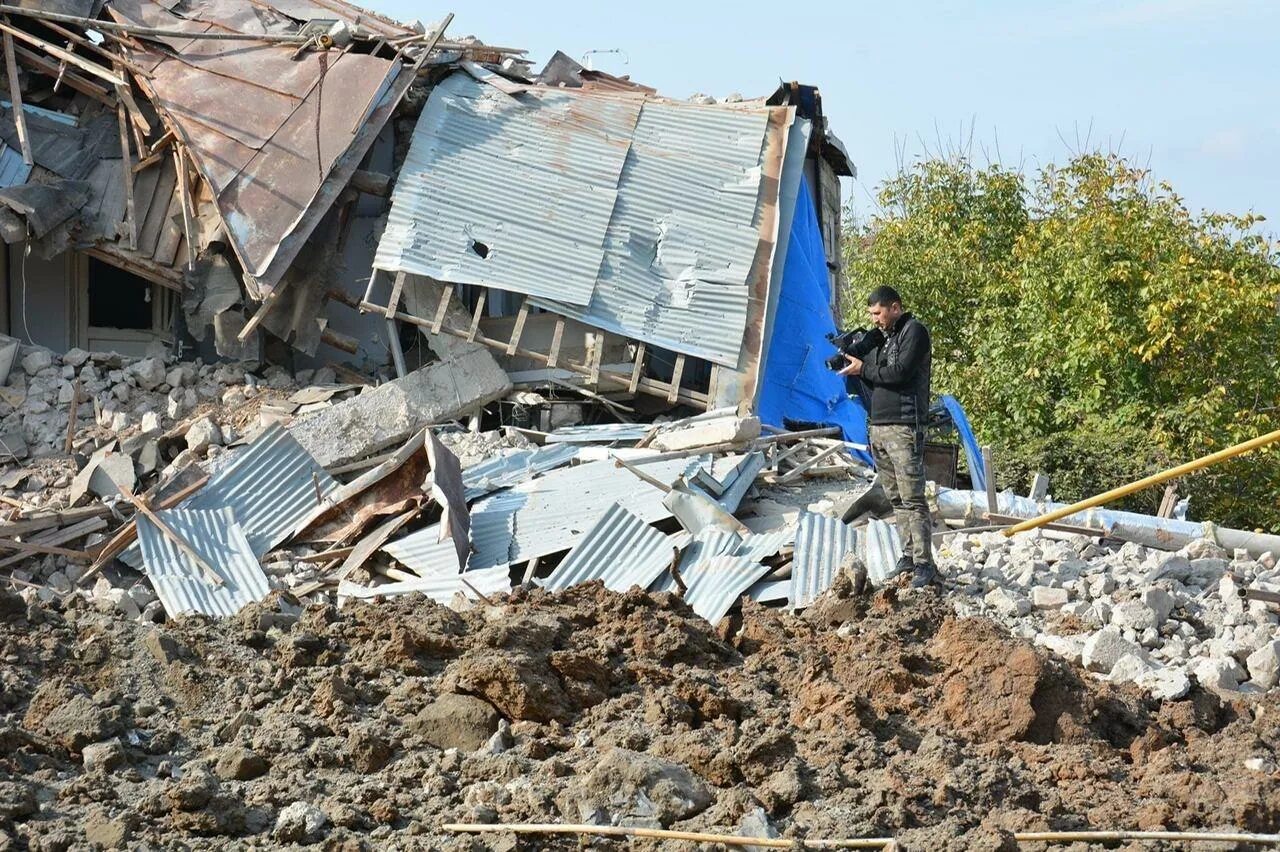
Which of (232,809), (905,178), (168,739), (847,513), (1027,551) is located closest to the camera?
(232,809)

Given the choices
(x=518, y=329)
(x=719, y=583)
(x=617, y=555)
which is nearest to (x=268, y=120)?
(x=518, y=329)

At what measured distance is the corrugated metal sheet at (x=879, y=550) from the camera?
852 cm

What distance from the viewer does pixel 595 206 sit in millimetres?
13484

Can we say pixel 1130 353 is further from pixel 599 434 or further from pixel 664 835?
pixel 664 835

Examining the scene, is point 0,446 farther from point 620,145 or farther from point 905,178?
point 905,178

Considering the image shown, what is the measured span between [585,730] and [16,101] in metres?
10.2

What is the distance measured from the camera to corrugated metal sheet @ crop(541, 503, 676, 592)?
8984 millimetres

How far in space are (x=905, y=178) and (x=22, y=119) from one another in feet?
46.3

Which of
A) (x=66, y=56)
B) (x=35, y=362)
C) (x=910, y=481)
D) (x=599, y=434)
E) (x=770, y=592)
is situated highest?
(x=66, y=56)

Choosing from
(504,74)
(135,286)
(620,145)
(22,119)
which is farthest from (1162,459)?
(22,119)

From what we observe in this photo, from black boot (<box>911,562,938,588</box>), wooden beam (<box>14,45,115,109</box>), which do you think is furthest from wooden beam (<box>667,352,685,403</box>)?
wooden beam (<box>14,45,115,109</box>)

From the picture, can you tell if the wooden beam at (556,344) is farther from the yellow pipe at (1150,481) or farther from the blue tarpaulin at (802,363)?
the yellow pipe at (1150,481)

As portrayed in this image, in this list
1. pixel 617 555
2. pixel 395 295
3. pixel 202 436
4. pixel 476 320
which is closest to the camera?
pixel 617 555

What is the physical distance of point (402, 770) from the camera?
229 inches
